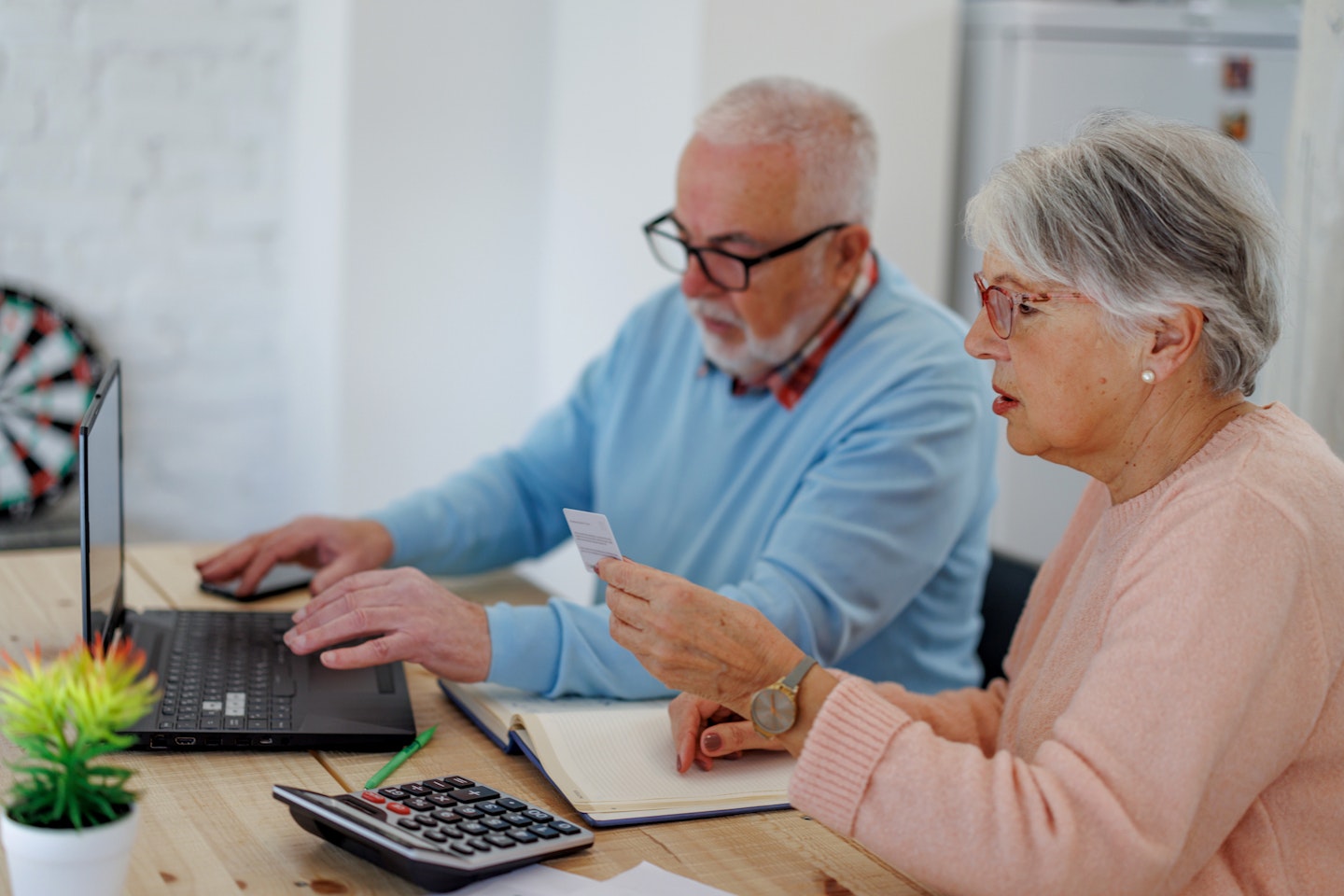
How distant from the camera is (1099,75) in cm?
226

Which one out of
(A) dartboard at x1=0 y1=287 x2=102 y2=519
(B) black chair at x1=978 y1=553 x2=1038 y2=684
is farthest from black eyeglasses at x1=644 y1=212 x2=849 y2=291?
(A) dartboard at x1=0 y1=287 x2=102 y2=519

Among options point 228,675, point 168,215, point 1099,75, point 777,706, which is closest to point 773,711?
point 777,706

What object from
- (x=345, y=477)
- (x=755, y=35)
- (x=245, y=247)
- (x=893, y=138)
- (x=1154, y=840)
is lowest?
(x=345, y=477)

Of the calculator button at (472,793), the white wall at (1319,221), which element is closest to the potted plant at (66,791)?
the calculator button at (472,793)

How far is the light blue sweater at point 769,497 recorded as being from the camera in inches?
54.6

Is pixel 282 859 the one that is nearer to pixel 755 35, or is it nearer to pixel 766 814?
pixel 766 814

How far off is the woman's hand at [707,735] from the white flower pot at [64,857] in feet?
1.58

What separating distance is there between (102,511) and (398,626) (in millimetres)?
320

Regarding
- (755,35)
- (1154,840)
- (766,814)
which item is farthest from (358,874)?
(755,35)

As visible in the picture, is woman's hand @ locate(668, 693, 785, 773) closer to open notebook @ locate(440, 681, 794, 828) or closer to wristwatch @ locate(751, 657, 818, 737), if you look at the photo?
open notebook @ locate(440, 681, 794, 828)

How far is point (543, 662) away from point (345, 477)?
4.66ft

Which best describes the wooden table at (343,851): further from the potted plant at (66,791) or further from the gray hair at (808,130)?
the gray hair at (808,130)

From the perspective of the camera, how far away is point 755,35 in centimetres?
213

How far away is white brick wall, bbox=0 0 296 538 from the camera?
2531 mm
